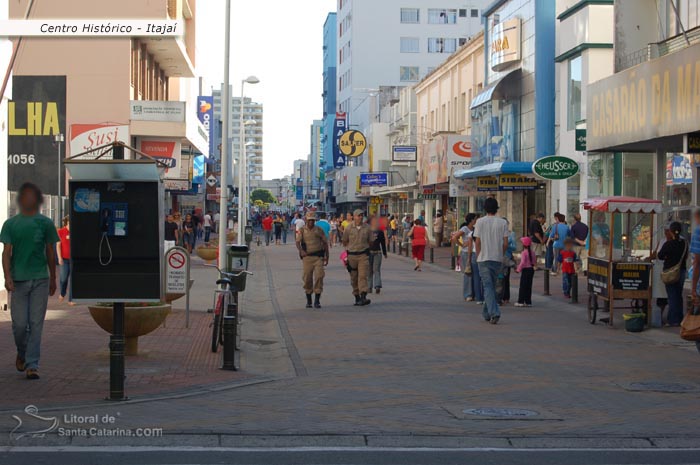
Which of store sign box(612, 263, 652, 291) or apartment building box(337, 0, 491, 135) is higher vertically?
apartment building box(337, 0, 491, 135)

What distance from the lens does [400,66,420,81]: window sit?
310 ft

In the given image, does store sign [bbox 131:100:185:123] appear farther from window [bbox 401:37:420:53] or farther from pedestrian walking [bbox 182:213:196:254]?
window [bbox 401:37:420:53]

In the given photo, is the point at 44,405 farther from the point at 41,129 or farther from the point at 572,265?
the point at 41,129

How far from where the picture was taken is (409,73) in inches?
3748

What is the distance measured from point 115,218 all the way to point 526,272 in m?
11.3

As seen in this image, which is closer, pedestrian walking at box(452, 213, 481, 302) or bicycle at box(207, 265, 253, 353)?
bicycle at box(207, 265, 253, 353)

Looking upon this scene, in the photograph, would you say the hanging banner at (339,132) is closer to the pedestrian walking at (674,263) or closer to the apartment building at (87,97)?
the apartment building at (87,97)

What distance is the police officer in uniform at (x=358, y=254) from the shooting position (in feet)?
62.2

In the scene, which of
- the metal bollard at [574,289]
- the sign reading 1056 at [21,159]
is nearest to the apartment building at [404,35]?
the sign reading 1056 at [21,159]

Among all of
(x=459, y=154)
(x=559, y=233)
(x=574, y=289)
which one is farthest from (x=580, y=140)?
(x=459, y=154)

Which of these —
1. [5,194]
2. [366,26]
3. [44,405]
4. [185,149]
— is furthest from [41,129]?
[366,26]

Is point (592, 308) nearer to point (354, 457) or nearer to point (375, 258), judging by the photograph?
point (375, 258)

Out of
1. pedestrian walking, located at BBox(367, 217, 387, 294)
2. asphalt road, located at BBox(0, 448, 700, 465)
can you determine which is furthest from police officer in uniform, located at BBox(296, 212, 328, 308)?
asphalt road, located at BBox(0, 448, 700, 465)

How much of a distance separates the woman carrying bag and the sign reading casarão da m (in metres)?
2.07
